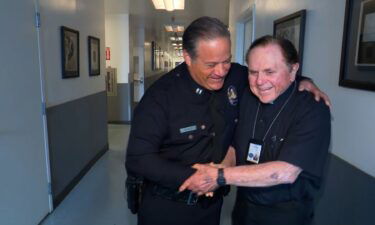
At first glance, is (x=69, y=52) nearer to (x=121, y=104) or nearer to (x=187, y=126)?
(x=187, y=126)

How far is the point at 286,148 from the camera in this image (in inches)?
44.0

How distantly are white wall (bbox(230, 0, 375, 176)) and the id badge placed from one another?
1.60 ft

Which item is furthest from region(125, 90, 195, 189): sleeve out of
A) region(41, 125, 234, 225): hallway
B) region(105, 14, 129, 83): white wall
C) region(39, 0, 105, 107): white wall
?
region(105, 14, 129, 83): white wall

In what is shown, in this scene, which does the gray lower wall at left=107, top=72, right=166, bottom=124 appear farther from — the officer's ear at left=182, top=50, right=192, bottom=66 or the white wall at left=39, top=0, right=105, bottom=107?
the officer's ear at left=182, top=50, right=192, bottom=66

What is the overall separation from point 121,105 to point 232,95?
5876 mm

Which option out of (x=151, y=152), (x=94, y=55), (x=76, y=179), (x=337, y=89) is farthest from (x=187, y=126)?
(x=94, y=55)

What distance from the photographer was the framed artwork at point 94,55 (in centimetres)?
396

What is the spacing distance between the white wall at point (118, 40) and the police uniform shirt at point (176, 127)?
5.61 metres

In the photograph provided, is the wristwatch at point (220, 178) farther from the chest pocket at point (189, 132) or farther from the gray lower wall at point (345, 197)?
the gray lower wall at point (345, 197)

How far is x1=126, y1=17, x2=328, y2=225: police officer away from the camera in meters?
1.20

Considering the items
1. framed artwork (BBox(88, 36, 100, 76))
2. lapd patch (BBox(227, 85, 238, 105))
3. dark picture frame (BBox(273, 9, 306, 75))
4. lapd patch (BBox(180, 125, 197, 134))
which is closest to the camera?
lapd patch (BBox(180, 125, 197, 134))

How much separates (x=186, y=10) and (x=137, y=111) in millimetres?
5694

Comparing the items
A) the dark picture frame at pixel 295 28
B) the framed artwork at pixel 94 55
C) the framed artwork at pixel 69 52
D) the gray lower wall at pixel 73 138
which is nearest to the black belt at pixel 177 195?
the dark picture frame at pixel 295 28

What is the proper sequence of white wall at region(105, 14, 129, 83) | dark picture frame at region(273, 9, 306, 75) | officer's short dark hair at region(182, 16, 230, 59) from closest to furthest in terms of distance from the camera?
officer's short dark hair at region(182, 16, 230, 59) → dark picture frame at region(273, 9, 306, 75) → white wall at region(105, 14, 129, 83)
